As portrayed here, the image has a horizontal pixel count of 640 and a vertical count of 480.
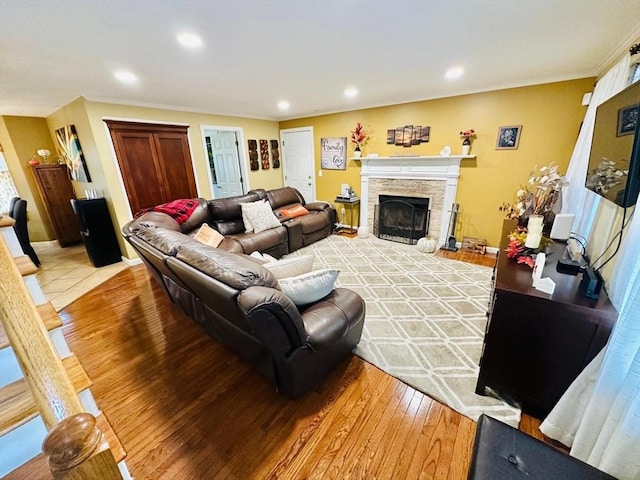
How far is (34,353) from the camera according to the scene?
710 millimetres

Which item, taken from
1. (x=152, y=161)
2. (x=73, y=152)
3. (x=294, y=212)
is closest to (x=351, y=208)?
(x=294, y=212)

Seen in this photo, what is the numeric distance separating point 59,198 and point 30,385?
18.6ft

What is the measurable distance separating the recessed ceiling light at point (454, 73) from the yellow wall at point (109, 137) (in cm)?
385

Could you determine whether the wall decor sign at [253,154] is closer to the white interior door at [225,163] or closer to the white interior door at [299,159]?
the white interior door at [225,163]

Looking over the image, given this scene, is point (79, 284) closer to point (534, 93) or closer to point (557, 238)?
point (557, 238)

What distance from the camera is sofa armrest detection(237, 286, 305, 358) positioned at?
119 cm

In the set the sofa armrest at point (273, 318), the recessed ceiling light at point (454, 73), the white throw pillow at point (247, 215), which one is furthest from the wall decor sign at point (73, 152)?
the recessed ceiling light at point (454, 73)

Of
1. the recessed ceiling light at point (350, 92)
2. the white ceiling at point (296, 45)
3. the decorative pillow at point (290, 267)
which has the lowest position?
the decorative pillow at point (290, 267)

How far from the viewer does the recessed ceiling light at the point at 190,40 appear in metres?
1.85

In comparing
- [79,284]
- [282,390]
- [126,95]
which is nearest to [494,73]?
[282,390]

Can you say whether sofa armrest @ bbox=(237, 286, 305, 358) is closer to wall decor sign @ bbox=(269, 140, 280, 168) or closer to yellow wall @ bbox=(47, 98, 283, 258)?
yellow wall @ bbox=(47, 98, 283, 258)

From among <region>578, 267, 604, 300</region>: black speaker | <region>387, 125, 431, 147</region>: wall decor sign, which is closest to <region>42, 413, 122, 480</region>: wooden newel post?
<region>578, 267, 604, 300</region>: black speaker

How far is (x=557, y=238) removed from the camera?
6.93ft

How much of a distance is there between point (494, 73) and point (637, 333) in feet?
10.3
